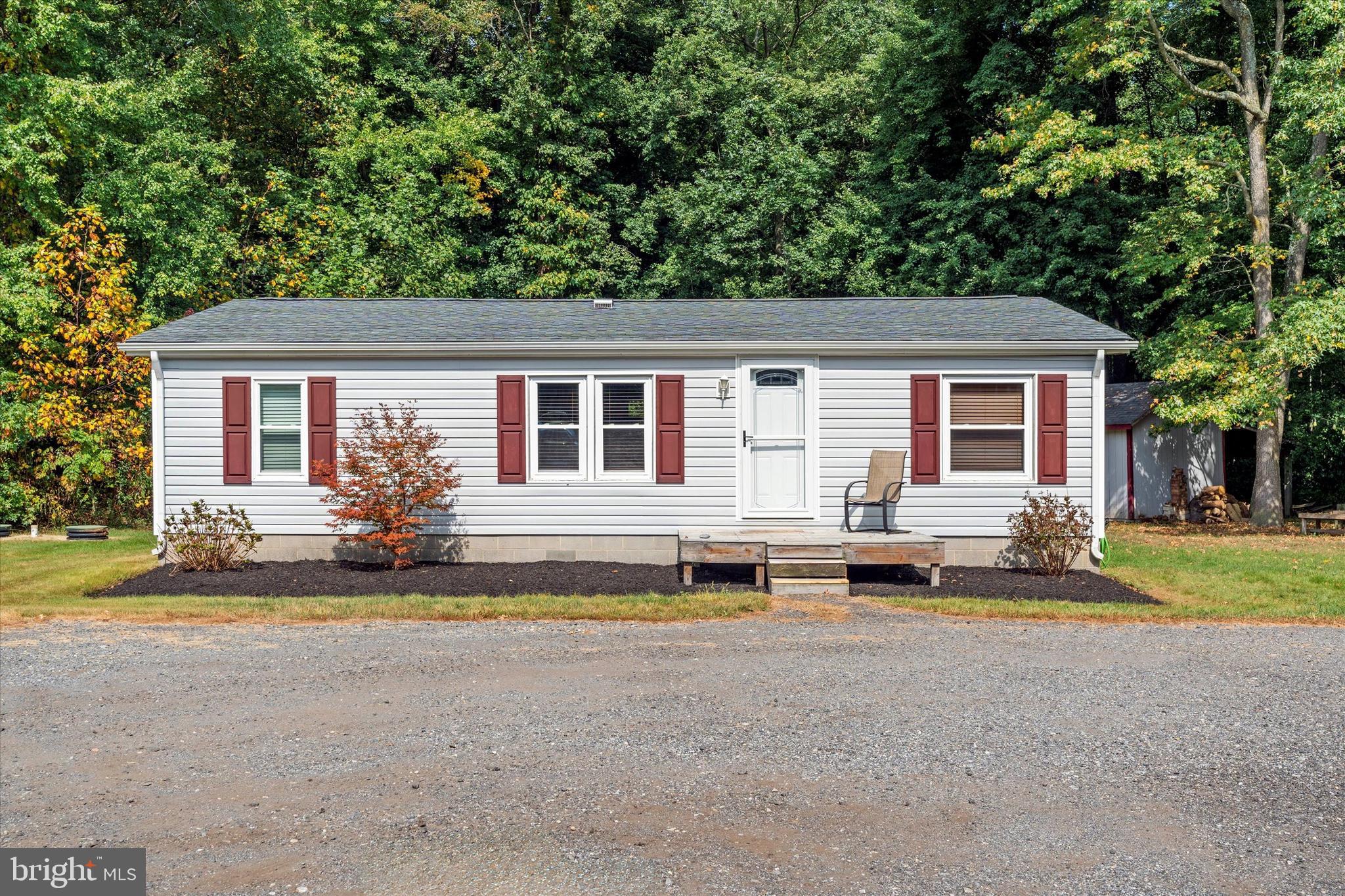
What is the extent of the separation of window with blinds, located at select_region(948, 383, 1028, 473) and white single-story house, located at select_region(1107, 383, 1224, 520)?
34.1 ft

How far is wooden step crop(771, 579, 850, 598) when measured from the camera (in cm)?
1083

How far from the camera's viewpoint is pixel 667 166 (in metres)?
25.9

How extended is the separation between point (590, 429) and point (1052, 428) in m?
5.73

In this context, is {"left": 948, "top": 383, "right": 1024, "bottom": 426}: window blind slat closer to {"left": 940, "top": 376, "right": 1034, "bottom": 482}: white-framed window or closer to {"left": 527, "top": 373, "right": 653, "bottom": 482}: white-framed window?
{"left": 940, "top": 376, "right": 1034, "bottom": 482}: white-framed window

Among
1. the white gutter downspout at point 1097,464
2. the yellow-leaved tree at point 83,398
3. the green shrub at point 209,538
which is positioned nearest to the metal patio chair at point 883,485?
the white gutter downspout at point 1097,464

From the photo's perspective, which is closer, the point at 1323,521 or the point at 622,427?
the point at 622,427

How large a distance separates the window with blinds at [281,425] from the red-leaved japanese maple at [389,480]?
2.10 ft

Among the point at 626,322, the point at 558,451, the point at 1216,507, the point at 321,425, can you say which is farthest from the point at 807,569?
the point at 1216,507

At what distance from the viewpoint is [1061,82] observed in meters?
21.4

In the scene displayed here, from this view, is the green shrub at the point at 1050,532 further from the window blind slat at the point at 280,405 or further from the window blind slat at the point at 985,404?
the window blind slat at the point at 280,405

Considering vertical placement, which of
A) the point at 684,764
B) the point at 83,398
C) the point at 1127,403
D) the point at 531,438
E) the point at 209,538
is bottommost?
the point at 684,764

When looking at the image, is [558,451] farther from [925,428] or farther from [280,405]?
[925,428]

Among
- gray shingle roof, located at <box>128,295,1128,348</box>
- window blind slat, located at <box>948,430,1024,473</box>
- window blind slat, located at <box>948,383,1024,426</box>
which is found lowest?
window blind slat, located at <box>948,430,1024,473</box>

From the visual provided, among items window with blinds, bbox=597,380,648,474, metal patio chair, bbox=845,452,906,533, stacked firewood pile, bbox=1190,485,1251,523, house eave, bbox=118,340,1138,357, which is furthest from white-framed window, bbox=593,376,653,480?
stacked firewood pile, bbox=1190,485,1251,523
